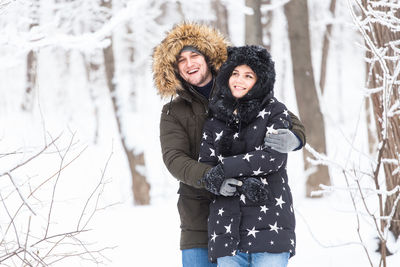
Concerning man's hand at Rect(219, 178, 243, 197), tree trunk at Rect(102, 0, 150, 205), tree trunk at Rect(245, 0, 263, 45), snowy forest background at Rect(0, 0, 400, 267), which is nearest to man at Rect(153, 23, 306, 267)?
man's hand at Rect(219, 178, 243, 197)

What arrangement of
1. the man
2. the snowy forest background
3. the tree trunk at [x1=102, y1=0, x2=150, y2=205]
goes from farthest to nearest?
1. the tree trunk at [x1=102, y1=0, x2=150, y2=205]
2. the snowy forest background
3. the man

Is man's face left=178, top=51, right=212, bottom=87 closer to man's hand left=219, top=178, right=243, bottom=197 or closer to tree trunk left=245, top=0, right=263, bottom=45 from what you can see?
man's hand left=219, top=178, right=243, bottom=197

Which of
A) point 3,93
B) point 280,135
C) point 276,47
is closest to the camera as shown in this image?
point 280,135

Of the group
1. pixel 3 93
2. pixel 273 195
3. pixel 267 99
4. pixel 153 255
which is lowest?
pixel 153 255

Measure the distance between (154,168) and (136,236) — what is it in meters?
9.14

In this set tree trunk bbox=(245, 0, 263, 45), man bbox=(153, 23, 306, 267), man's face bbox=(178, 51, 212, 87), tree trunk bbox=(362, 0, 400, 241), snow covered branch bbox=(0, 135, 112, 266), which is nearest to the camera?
snow covered branch bbox=(0, 135, 112, 266)

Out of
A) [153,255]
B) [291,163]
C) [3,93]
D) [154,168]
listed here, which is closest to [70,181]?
[154,168]

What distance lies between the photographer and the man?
110 inches

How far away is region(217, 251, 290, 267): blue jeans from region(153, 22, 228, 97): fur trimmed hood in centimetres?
106

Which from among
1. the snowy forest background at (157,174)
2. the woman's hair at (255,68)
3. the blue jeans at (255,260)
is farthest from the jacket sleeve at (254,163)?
the snowy forest background at (157,174)

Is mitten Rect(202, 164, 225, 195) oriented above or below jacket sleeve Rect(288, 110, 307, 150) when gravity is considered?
below

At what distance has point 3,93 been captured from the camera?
100.0 ft

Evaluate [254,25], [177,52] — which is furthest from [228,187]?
[254,25]

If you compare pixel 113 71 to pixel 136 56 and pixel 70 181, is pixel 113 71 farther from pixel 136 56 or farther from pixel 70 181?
pixel 136 56
